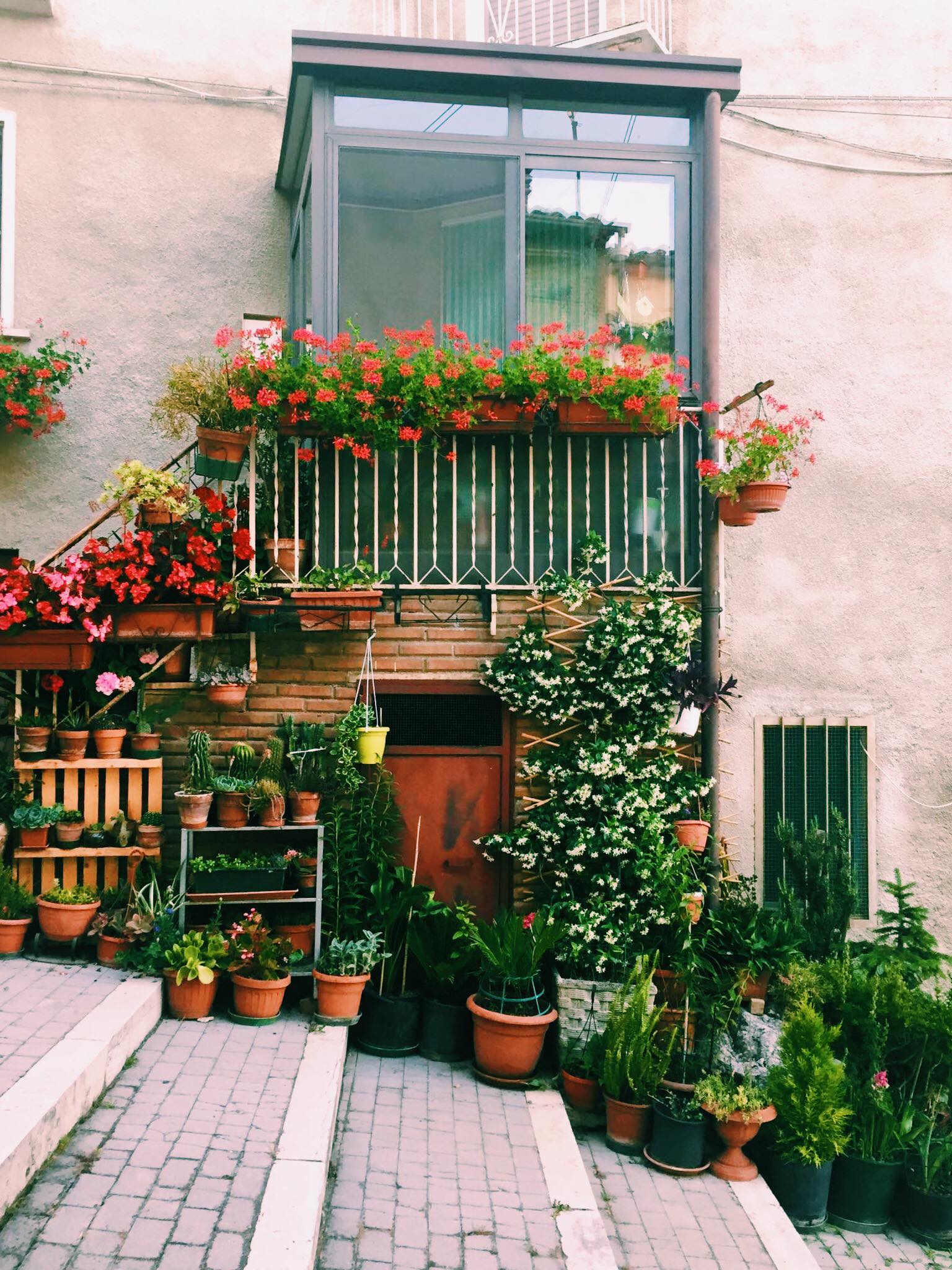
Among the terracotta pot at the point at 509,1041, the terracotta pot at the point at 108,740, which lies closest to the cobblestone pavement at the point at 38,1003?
the terracotta pot at the point at 108,740

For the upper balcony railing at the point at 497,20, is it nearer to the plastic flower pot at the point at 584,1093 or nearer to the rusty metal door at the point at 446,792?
the rusty metal door at the point at 446,792

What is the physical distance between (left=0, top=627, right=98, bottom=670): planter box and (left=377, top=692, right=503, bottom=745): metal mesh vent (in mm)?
1987

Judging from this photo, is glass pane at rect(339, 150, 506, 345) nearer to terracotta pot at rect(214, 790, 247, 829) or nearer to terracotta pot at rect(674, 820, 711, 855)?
terracotta pot at rect(214, 790, 247, 829)

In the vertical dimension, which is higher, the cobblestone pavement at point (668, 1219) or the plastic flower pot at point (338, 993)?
the plastic flower pot at point (338, 993)

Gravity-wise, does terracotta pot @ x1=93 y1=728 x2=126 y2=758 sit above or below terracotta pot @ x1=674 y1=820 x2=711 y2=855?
above

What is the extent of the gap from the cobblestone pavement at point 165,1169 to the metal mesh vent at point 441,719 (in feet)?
7.53

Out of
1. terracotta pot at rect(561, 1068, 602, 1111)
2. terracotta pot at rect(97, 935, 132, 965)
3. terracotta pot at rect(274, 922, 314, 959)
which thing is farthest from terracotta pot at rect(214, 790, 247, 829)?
terracotta pot at rect(561, 1068, 602, 1111)

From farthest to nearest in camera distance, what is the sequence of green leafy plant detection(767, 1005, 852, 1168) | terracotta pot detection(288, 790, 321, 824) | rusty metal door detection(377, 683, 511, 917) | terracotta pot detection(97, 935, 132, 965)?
rusty metal door detection(377, 683, 511, 917), terracotta pot detection(288, 790, 321, 824), terracotta pot detection(97, 935, 132, 965), green leafy plant detection(767, 1005, 852, 1168)

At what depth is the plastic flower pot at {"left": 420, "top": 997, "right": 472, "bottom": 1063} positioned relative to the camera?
20.5ft

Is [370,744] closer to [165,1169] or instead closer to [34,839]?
[34,839]

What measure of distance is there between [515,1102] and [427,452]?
4.18 meters

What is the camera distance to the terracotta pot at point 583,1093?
19.3ft

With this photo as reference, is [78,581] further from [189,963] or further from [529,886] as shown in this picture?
[529,886]

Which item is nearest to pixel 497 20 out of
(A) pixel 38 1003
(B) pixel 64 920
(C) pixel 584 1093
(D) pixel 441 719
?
(D) pixel 441 719
